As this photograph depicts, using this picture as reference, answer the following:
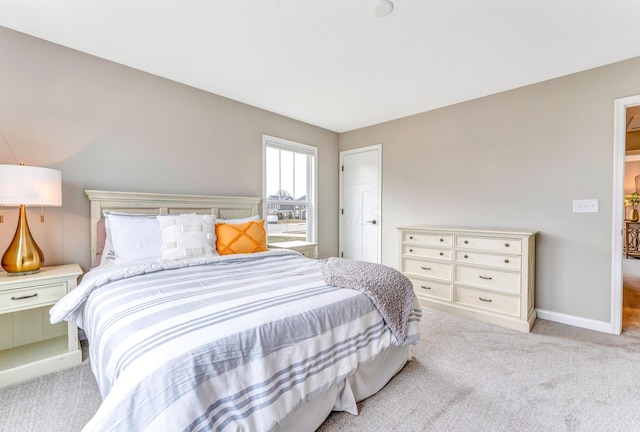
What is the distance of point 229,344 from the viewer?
3.52 ft

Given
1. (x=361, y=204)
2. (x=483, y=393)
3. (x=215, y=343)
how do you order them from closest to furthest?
(x=215, y=343) < (x=483, y=393) < (x=361, y=204)

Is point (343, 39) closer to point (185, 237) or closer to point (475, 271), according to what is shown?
point (185, 237)

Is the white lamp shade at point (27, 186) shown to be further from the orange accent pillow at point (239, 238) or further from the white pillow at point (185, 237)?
the orange accent pillow at point (239, 238)

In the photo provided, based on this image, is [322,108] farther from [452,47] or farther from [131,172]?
[131,172]

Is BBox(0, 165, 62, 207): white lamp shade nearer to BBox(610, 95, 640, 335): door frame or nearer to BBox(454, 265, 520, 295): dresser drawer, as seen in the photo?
BBox(454, 265, 520, 295): dresser drawer

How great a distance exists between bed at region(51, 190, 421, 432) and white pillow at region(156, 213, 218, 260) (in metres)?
0.11

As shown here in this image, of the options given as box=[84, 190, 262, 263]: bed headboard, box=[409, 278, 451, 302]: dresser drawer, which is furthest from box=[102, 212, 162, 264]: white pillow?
box=[409, 278, 451, 302]: dresser drawer

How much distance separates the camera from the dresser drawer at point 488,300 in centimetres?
276

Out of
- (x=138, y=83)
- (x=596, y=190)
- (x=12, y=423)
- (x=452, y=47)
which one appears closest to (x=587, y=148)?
(x=596, y=190)

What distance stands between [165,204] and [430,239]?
2807mm

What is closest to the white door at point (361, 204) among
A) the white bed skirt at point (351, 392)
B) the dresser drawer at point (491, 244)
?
the dresser drawer at point (491, 244)

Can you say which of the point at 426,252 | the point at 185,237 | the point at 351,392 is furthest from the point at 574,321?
the point at 185,237

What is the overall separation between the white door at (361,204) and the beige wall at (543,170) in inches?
25.0

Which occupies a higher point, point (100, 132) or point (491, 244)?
point (100, 132)
